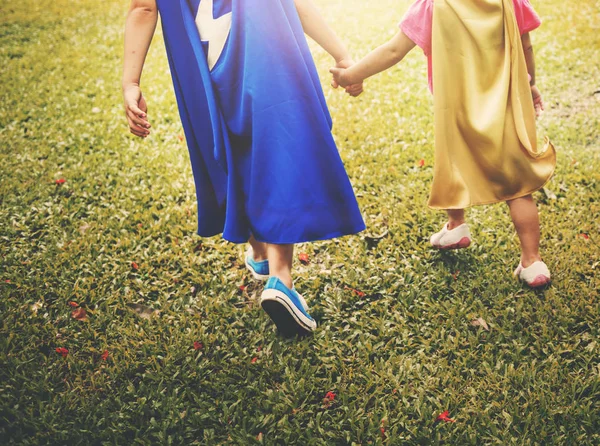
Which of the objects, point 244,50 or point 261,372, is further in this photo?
point 261,372

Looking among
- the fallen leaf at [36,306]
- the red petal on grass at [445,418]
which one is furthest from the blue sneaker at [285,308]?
the fallen leaf at [36,306]

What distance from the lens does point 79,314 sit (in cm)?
295

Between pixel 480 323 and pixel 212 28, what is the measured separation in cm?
189

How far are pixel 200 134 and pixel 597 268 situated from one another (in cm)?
226

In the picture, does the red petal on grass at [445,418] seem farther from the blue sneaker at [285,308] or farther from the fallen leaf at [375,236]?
the fallen leaf at [375,236]

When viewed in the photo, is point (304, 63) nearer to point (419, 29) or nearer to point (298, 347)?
point (419, 29)

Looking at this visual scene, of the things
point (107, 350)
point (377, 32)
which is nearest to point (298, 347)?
point (107, 350)

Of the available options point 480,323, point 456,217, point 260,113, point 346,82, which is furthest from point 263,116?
point 480,323

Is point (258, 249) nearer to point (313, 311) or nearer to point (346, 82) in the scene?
point (313, 311)

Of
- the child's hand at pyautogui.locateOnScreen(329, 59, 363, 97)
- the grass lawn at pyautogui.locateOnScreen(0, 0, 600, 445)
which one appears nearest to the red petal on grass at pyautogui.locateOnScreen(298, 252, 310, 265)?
the grass lawn at pyautogui.locateOnScreen(0, 0, 600, 445)

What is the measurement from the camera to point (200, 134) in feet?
7.91

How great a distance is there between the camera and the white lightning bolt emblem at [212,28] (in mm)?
2164

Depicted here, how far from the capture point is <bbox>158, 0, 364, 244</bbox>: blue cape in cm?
213

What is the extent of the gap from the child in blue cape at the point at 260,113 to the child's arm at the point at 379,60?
1.07 ft
